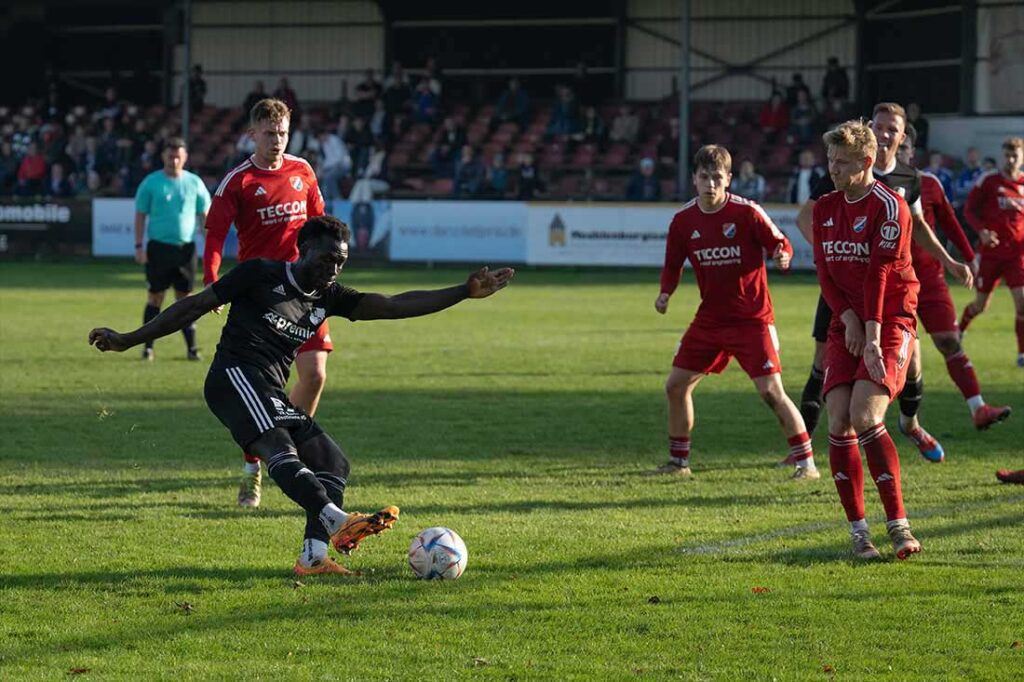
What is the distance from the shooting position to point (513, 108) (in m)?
39.7

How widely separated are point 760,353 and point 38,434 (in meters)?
5.31

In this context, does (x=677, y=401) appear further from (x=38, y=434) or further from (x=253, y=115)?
(x=38, y=434)

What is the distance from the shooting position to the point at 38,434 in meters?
11.5

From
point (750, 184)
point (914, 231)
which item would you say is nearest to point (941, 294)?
point (914, 231)

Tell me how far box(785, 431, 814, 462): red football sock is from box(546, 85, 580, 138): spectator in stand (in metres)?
29.0

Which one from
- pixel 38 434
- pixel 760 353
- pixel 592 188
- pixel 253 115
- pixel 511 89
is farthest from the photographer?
pixel 511 89

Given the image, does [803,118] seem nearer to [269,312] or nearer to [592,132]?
[592,132]

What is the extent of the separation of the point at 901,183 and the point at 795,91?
28516 mm

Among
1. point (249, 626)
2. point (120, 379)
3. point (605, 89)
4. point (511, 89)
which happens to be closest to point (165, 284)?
point (120, 379)

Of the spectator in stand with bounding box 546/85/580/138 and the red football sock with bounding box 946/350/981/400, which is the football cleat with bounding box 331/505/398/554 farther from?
the spectator in stand with bounding box 546/85/580/138

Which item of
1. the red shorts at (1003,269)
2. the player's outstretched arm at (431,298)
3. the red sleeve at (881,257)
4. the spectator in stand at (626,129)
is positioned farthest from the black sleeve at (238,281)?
the spectator in stand at (626,129)

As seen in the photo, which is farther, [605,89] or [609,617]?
[605,89]

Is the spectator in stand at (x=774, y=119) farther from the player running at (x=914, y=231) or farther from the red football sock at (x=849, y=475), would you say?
the red football sock at (x=849, y=475)

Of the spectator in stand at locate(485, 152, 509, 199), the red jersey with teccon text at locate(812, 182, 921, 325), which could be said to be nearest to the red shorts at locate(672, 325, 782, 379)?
the red jersey with teccon text at locate(812, 182, 921, 325)
